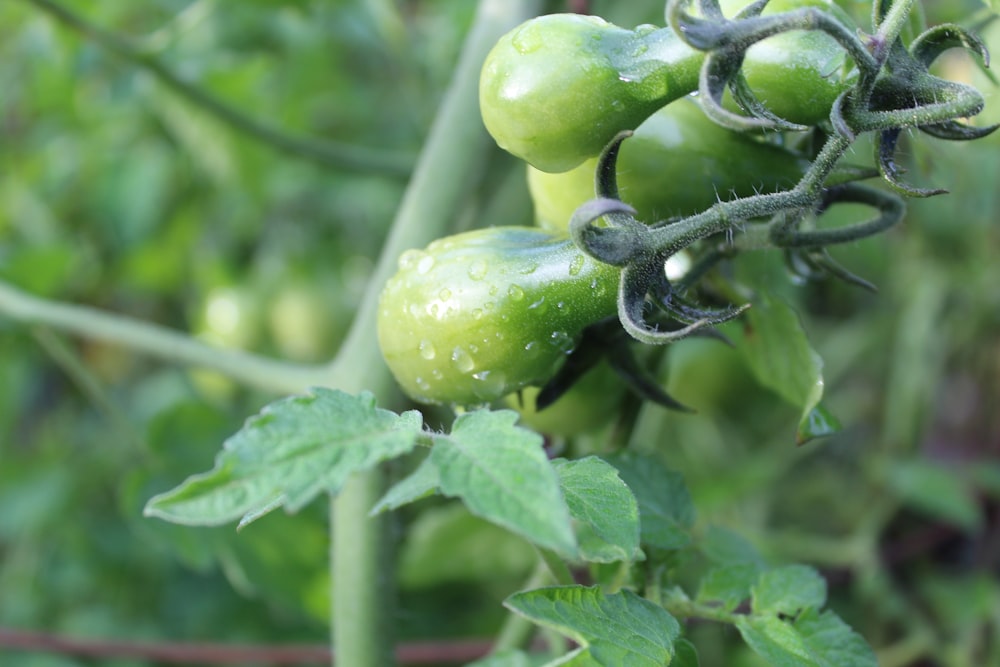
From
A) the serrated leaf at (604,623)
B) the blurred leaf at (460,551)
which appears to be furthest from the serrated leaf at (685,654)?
the blurred leaf at (460,551)

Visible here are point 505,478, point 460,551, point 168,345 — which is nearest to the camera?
point 505,478

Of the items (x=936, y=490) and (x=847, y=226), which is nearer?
(x=847, y=226)

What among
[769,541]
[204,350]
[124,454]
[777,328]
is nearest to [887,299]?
[769,541]

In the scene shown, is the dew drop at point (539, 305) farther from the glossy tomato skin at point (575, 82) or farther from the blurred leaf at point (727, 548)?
the blurred leaf at point (727, 548)

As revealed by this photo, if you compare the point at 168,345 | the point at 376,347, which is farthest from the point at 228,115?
the point at 376,347

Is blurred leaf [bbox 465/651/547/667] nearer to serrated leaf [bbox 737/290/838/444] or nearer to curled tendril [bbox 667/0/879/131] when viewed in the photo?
serrated leaf [bbox 737/290/838/444]

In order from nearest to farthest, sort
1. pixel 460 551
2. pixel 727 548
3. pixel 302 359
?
pixel 727 548
pixel 460 551
pixel 302 359

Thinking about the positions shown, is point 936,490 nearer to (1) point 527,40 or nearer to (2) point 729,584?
(2) point 729,584
